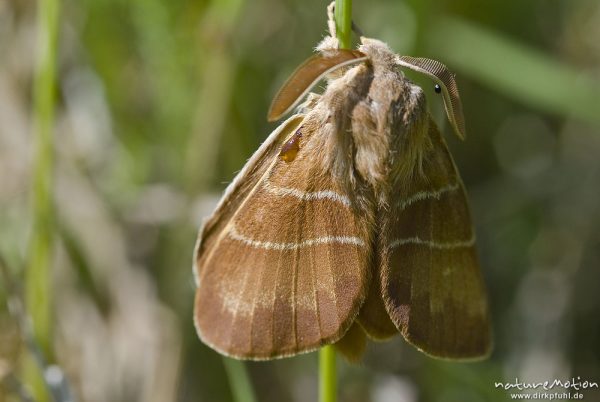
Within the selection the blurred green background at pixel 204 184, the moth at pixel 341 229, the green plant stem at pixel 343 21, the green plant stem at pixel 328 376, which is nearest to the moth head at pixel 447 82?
the moth at pixel 341 229

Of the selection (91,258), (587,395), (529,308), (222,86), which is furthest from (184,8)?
(587,395)

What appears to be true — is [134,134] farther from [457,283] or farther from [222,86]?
[457,283]

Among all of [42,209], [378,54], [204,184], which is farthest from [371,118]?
[204,184]

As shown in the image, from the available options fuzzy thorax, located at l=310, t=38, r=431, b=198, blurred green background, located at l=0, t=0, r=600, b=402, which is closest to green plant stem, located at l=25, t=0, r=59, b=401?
blurred green background, located at l=0, t=0, r=600, b=402

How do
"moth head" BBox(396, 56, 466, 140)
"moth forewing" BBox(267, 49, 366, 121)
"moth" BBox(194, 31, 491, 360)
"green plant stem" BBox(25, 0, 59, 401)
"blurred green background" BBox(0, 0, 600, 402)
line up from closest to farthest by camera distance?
"moth forewing" BBox(267, 49, 366, 121), "moth head" BBox(396, 56, 466, 140), "moth" BBox(194, 31, 491, 360), "green plant stem" BBox(25, 0, 59, 401), "blurred green background" BBox(0, 0, 600, 402)

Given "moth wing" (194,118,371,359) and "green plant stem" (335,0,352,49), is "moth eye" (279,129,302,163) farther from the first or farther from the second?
"green plant stem" (335,0,352,49)

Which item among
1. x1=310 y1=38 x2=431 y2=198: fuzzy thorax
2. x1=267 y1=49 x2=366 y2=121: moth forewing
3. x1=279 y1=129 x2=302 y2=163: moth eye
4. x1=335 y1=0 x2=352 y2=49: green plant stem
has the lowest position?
x1=279 y1=129 x2=302 y2=163: moth eye
